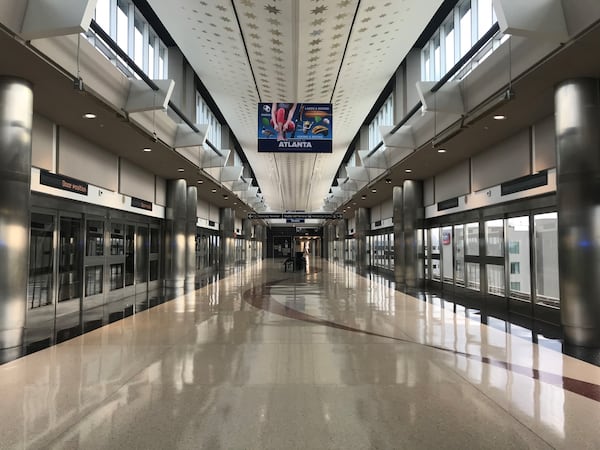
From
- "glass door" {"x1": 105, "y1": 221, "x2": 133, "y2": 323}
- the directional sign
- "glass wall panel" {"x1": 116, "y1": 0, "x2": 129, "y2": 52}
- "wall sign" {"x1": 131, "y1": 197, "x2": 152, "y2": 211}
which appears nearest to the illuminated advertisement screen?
"glass wall panel" {"x1": 116, "y1": 0, "x2": 129, "y2": 52}

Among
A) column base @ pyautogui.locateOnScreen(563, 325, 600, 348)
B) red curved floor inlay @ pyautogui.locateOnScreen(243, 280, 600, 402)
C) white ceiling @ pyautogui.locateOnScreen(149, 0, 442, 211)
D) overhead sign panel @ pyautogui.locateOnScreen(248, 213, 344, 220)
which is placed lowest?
red curved floor inlay @ pyautogui.locateOnScreen(243, 280, 600, 402)

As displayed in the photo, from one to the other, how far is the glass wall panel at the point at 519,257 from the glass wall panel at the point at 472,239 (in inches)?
67.2

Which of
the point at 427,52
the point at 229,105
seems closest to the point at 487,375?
the point at 427,52

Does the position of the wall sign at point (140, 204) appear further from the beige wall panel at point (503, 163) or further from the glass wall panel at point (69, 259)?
the beige wall panel at point (503, 163)

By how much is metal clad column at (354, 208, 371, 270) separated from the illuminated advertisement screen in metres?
16.5

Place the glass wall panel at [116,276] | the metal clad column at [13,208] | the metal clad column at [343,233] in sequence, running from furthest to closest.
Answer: the metal clad column at [343,233], the glass wall panel at [116,276], the metal clad column at [13,208]

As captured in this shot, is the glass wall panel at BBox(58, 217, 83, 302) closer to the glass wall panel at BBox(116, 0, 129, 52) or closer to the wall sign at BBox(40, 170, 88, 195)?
the wall sign at BBox(40, 170, 88, 195)

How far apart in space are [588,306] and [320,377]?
430 cm

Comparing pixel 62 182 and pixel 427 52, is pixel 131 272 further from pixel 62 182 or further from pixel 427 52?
pixel 427 52

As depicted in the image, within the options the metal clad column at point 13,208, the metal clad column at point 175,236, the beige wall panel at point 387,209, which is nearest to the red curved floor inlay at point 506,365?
the metal clad column at point 13,208

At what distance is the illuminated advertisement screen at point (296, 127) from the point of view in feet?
33.8

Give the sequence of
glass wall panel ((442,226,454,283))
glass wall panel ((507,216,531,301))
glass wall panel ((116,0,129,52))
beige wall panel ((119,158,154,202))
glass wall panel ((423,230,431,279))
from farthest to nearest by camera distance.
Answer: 1. glass wall panel ((423,230,431,279))
2. glass wall panel ((442,226,454,283))
3. beige wall panel ((119,158,154,202))
4. glass wall panel ((116,0,129,52))
5. glass wall panel ((507,216,531,301))

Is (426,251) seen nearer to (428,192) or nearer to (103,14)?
(428,192)

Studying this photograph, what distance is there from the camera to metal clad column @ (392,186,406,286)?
15.4 meters
